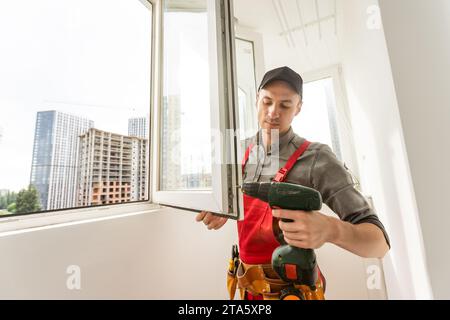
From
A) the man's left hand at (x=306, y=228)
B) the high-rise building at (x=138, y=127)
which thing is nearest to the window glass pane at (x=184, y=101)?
the high-rise building at (x=138, y=127)

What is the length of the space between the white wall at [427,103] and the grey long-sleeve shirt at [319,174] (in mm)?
186

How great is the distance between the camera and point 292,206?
1.70 ft

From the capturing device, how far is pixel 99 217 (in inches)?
34.1

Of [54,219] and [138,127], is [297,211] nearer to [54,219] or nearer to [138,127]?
[54,219]

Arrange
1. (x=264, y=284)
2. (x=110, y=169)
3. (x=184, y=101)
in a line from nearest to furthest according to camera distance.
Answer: (x=264, y=284) < (x=110, y=169) < (x=184, y=101)

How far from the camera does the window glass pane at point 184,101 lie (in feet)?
2.97

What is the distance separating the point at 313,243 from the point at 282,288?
321 mm

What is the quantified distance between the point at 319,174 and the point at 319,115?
3.03 ft

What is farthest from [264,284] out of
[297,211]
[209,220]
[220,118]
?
[220,118]

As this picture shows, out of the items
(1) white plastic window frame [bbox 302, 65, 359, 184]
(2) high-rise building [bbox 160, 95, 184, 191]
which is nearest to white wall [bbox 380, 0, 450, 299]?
(2) high-rise building [bbox 160, 95, 184, 191]

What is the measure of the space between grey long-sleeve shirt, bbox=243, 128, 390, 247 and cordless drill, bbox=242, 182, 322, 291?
0.22 meters

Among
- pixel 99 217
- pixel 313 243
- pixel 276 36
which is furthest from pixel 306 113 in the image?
pixel 99 217

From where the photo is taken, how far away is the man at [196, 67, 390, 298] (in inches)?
21.1
